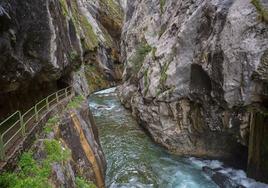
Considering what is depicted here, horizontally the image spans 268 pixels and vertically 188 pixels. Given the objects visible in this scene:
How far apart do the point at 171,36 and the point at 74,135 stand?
12.6 meters

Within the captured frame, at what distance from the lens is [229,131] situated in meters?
17.2

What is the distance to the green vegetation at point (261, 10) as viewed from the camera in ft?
48.5

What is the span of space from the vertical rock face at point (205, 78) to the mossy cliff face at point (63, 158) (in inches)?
246

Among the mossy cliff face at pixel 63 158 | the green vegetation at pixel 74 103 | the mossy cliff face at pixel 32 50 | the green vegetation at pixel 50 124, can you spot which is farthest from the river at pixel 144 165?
the mossy cliff face at pixel 32 50

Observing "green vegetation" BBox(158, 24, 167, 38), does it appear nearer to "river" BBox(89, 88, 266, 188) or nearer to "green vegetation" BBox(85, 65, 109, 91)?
"river" BBox(89, 88, 266, 188)

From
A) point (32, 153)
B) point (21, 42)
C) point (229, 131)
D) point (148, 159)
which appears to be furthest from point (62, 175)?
point (229, 131)

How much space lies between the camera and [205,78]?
18.3 metres

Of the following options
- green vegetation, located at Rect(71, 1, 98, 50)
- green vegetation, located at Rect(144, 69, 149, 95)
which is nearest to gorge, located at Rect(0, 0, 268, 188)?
green vegetation, located at Rect(144, 69, 149, 95)

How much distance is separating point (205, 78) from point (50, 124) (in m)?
10.1

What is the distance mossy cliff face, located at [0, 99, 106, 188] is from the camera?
344 inches

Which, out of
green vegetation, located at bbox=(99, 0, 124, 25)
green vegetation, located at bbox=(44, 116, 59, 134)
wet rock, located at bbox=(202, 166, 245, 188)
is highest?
green vegetation, located at bbox=(99, 0, 124, 25)

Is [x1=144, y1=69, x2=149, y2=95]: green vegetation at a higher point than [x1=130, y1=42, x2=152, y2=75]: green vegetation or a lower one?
lower

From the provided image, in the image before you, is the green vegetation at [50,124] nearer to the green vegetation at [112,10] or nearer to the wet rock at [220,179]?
the wet rock at [220,179]

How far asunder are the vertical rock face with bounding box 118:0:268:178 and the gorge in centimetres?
6
